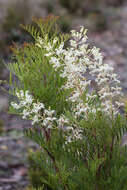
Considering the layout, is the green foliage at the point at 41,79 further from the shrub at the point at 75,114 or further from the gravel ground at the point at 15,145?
the gravel ground at the point at 15,145

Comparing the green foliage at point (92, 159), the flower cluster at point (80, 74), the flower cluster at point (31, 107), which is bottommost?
the green foliage at point (92, 159)

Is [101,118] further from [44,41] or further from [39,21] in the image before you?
[39,21]

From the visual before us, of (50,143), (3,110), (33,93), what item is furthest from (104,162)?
(3,110)

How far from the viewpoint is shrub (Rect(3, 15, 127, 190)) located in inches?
73.0

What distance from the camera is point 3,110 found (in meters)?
6.21

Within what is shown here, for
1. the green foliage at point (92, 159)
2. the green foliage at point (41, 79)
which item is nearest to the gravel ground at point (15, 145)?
the green foliage at point (41, 79)

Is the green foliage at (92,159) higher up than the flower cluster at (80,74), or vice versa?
the flower cluster at (80,74)

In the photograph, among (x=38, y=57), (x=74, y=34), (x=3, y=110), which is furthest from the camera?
(x=3, y=110)

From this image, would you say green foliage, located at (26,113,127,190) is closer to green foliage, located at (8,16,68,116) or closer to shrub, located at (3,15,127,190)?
shrub, located at (3,15,127,190)

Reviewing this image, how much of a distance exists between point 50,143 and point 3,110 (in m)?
4.29

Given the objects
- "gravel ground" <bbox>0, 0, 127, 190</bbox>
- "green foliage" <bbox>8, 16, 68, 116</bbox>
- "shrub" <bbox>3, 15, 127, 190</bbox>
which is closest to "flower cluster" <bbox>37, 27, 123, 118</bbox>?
"shrub" <bbox>3, 15, 127, 190</bbox>

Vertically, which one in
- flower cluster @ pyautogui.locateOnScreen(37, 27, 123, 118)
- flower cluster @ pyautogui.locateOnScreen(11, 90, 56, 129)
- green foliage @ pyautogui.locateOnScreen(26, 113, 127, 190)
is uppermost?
flower cluster @ pyautogui.locateOnScreen(37, 27, 123, 118)

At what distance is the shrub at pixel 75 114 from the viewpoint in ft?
6.08

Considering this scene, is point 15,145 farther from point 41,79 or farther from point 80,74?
point 80,74
